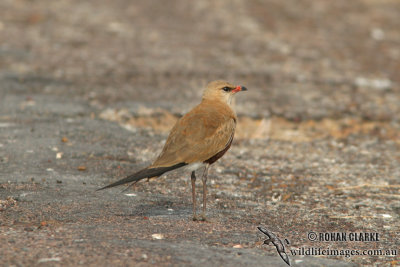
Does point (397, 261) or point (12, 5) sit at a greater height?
point (12, 5)

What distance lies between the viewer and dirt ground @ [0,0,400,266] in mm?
5172

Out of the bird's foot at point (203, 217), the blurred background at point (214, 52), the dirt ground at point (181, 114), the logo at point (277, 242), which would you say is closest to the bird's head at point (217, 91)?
the dirt ground at point (181, 114)

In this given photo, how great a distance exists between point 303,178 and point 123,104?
3.96 m

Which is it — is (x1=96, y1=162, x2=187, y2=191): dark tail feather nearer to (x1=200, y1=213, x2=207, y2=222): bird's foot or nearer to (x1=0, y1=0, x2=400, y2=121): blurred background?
(x1=200, y1=213, x2=207, y2=222): bird's foot

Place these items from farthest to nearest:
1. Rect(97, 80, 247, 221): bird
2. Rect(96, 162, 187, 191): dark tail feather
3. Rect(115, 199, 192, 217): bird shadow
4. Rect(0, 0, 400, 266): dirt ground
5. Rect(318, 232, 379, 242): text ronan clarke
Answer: Rect(115, 199, 192, 217): bird shadow < Rect(318, 232, 379, 242): text ronan clarke < Rect(97, 80, 247, 221): bird < Rect(0, 0, 400, 266): dirt ground < Rect(96, 162, 187, 191): dark tail feather

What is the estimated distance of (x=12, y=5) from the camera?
1839cm

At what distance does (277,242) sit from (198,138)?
121 centimetres

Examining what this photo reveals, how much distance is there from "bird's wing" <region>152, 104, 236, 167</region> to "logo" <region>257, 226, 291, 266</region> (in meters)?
0.86

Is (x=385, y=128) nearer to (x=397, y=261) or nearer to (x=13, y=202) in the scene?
(x=397, y=261)

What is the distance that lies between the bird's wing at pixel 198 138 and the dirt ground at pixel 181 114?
61 cm

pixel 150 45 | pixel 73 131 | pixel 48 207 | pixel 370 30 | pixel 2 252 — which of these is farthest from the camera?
pixel 370 30

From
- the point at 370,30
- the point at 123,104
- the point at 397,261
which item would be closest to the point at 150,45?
the point at 123,104

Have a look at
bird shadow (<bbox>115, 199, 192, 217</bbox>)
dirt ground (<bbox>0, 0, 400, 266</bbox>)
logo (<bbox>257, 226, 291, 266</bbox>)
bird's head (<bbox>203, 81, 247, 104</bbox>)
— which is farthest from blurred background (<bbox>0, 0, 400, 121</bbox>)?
logo (<bbox>257, 226, 291, 266</bbox>)

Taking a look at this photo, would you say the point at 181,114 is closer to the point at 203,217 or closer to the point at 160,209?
the point at 160,209
